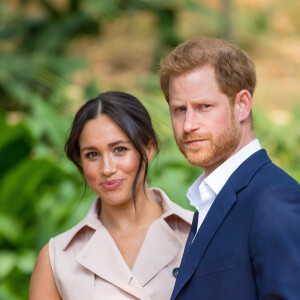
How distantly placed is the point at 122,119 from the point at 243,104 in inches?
24.6

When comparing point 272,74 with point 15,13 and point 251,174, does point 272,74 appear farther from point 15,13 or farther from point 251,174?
point 251,174

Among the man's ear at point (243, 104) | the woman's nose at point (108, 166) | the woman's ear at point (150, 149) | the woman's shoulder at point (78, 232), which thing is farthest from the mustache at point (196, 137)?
the woman's shoulder at point (78, 232)

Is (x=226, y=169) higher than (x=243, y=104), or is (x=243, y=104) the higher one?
(x=243, y=104)

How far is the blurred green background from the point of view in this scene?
4.14 meters

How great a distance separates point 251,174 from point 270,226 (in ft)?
0.62

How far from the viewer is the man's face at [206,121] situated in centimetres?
161

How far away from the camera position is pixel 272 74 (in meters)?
11.3

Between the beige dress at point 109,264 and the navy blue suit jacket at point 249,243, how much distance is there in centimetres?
54

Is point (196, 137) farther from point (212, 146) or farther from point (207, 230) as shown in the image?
point (207, 230)

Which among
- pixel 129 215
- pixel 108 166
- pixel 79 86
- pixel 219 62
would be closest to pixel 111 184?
pixel 108 166

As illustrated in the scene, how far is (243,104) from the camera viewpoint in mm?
1653

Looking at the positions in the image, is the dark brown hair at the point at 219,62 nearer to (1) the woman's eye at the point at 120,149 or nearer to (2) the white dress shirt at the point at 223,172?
(2) the white dress shirt at the point at 223,172

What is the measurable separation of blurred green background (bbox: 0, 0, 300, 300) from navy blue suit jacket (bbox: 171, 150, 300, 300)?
5.54 feet

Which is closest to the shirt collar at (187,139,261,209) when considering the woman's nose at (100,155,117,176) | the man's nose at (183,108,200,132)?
the man's nose at (183,108,200,132)
